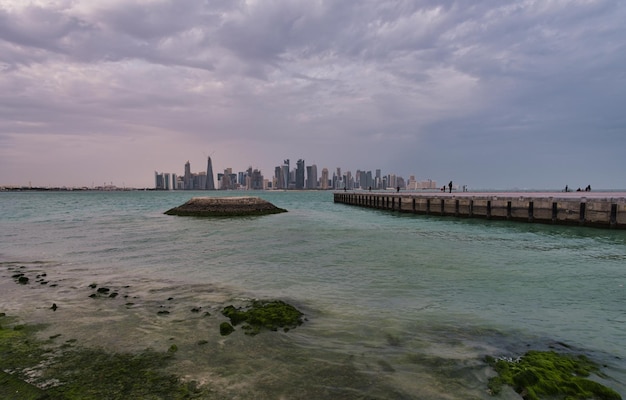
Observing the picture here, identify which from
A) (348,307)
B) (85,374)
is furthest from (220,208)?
(85,374)

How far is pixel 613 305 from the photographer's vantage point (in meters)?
10.1

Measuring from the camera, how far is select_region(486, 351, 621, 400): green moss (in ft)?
17.9

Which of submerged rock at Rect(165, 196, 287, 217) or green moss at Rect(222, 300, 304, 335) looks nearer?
green moss at Rect(222, 300, 304, 335)

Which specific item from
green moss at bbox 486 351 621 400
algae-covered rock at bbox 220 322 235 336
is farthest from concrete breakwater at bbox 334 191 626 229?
algae-covered rock at bbox 220 322 235 336

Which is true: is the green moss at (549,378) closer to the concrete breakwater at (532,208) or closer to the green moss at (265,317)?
the green moss at (265,317)

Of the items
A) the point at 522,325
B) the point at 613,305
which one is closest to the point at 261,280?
the point at 522,325

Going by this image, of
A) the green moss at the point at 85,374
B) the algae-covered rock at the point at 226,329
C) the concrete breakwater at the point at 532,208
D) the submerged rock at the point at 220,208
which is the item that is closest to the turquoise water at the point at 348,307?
the algae-covered rock at the point at 226,329

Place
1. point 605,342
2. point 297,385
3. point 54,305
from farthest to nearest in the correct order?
point 54,305 < point 605,342 < point 297,385

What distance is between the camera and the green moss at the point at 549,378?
17.9 ft

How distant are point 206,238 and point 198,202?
23497 millimetres

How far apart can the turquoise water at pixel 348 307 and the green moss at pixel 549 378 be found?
27 centimetres

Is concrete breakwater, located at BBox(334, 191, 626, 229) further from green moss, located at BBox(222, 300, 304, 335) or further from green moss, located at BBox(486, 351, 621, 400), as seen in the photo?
green moss, located at BBox(222, 300, 304, 335)

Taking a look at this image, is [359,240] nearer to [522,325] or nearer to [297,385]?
[522,325]

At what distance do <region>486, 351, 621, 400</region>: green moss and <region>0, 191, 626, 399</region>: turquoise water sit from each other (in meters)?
0.27
